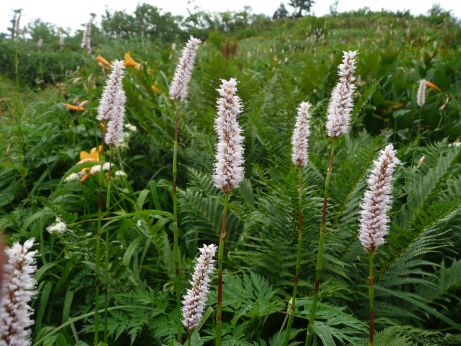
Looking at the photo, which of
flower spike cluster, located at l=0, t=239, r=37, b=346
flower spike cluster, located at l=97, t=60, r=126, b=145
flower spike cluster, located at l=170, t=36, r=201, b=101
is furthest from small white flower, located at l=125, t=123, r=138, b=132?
flower spike cluster, located at l=0, t=239, r=37, b=346

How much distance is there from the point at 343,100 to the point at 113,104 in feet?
2.25

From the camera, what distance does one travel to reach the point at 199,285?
3.62ft

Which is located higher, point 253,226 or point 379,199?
point 379,199

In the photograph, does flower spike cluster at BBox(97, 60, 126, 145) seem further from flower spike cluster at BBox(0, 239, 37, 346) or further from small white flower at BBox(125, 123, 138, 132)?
small white flower at BBox(125, 123, 138, 132)

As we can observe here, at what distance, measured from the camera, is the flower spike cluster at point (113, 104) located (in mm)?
1493

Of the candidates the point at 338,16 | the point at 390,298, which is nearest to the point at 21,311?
the point at 390,298

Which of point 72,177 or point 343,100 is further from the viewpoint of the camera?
point 72,177

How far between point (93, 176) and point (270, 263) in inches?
53.2

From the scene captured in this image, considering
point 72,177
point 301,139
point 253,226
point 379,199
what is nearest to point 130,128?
point 72,177

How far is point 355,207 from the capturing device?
2416 millimetres

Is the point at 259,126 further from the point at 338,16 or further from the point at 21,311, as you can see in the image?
the point at 338,16

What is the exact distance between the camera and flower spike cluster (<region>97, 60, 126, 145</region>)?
1493mm

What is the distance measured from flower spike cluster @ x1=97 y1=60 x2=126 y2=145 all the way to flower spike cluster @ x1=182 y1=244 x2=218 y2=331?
1.99 ft

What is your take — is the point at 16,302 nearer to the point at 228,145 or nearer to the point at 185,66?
the point at 228,145
